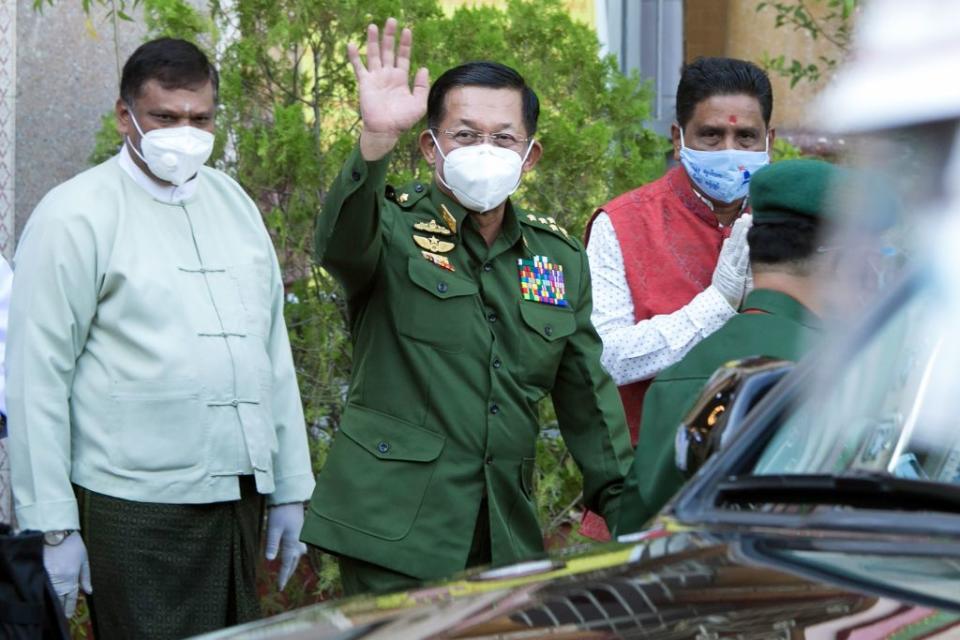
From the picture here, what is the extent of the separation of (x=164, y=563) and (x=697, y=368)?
1.75 m

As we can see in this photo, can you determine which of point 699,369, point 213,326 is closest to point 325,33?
point 213,326

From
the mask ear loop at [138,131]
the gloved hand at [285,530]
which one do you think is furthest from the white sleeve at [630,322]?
the mask ear loop at [138,131]

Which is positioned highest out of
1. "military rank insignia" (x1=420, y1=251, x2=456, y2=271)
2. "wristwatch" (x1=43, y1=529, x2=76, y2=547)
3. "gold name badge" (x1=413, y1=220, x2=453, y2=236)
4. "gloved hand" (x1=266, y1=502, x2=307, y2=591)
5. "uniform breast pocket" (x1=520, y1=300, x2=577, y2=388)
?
"gold name badge" (x1=413, y1=220, x2=453, y2=236)

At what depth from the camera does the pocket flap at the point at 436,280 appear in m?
4.38

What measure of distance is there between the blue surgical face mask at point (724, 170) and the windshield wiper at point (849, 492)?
2326 millimetres

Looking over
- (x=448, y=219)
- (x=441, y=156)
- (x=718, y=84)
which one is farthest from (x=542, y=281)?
(x=718, y=84)

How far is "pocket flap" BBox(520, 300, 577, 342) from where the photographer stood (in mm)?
4527

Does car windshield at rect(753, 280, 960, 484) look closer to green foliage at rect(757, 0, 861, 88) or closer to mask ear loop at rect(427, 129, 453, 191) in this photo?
mask ear loop at rect(427, 129, 453, 191)

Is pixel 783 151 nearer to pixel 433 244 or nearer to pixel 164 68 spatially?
pixel 433 244

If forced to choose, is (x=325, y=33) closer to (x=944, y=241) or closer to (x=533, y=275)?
(x=533, y=275)

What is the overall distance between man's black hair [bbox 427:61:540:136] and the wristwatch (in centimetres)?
142

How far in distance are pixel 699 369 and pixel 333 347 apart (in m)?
2.93

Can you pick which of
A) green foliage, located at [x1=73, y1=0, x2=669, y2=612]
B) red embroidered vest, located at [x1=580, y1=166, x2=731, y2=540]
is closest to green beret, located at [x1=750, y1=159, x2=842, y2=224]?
red embroidered vest, located at [x1=580, y1=166, x2=731, y2=540]

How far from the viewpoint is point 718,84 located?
498 centimetres
